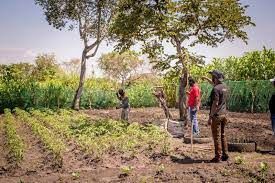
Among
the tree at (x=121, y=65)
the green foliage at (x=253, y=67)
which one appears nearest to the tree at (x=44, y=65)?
the tree at (x=121, y=65)

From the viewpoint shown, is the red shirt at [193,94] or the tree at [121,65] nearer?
the red shirt at [193,94]

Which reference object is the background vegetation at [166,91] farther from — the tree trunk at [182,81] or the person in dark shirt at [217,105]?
the person in dark shirt at [217,105]

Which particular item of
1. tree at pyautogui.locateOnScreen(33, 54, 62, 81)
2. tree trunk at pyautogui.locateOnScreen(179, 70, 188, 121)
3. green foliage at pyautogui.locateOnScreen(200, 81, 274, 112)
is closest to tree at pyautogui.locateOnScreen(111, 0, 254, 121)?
tree trunk at pyautogui.locateOnScreen(179, 70, 188, 121)

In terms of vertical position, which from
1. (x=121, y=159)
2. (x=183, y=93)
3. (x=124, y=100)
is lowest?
(x=121, y=159)

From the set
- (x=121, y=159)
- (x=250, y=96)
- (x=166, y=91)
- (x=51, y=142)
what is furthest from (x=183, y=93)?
(x=166, y=91)

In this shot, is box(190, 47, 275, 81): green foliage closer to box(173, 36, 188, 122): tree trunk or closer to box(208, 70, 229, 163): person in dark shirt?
box(173, 36, 188, 122): tree trunk

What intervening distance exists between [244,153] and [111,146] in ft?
12.0

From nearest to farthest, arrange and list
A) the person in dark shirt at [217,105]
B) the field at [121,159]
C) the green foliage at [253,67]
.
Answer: the field at [121,159] → the person in dark shirt at [217,105] → the green foliage at [253,67]

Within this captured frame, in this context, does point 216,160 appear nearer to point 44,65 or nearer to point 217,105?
point 217,105

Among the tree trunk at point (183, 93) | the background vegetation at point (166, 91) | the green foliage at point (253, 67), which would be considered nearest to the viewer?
the tree trunk at point (183, 93)

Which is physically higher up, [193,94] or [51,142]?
[193,94]

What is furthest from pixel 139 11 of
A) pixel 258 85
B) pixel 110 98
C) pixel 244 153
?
pixel 110 98

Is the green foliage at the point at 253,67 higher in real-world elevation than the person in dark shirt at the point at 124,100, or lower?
higher

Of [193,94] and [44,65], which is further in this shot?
[44,65]
